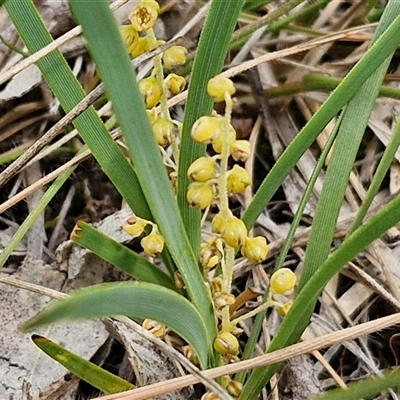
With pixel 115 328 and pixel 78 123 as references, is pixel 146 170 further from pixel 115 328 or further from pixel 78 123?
pixel 115 328

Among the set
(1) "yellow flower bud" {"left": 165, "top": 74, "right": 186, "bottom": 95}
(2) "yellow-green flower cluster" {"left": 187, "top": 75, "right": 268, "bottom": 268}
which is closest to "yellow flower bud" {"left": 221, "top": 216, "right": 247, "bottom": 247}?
(2) "yellow-green flower cluster" {"left": 187, "top": 75, "right": 268, "bottom": 268}

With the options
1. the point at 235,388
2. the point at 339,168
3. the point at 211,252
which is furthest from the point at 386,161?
the point at 235,388

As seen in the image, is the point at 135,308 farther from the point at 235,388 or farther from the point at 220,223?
the point at 235,388

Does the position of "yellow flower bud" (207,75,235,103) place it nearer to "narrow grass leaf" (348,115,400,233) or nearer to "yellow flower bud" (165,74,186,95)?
"yellow flower bud" (165,74,186,95)

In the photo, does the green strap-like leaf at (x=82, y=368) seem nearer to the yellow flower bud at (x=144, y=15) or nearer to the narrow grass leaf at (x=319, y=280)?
the narrow grass leaf at (x=319, y=280)

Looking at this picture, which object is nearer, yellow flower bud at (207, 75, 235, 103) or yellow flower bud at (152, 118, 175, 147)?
yellow flower bud at (207, 75, 235, 103)
